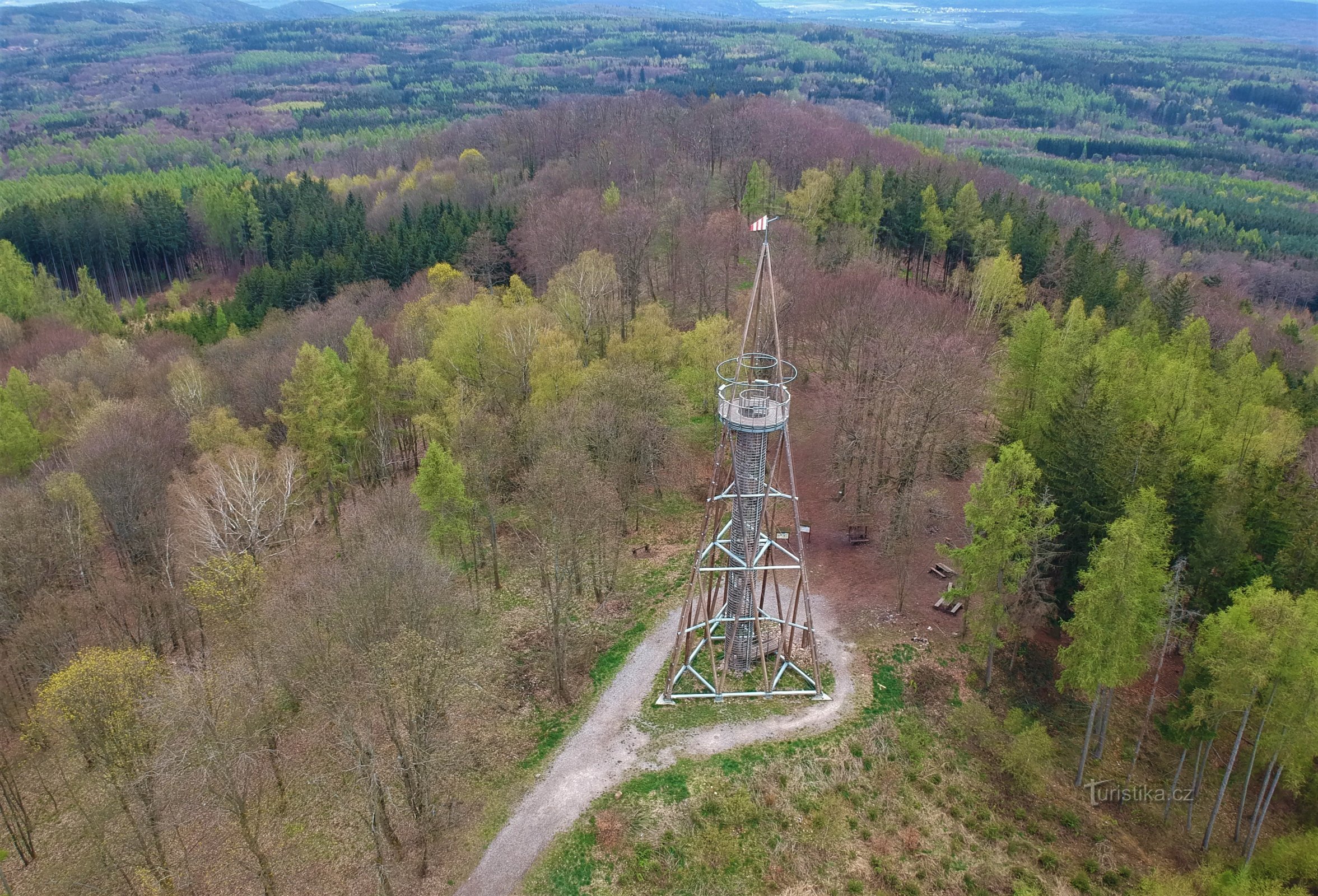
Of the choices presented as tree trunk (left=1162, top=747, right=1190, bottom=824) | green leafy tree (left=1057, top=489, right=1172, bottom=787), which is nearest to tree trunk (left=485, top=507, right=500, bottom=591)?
green leafy tree (left=1057, top=489, right=1172, bottom=787)

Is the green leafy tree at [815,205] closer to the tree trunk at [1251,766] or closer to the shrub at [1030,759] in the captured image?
the shrub at [1030,759]

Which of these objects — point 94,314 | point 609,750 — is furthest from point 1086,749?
point 94,314

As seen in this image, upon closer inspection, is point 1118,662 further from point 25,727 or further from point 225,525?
point 25,727

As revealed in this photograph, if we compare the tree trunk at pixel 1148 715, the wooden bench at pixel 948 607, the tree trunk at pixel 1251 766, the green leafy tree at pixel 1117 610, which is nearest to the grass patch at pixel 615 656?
the wooden bench at pixel 948 607

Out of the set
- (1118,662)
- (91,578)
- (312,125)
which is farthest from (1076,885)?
(312,125)

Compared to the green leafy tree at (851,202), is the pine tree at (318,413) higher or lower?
lower

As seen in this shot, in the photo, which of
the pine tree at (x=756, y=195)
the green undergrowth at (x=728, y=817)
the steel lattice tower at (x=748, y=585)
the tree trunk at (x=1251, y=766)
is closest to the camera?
the tree trunk at (x=1251, y=766)
